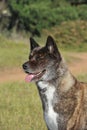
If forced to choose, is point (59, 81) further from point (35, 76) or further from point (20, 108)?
point (20, 108)

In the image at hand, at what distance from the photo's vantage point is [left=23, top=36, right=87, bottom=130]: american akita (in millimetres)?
6867

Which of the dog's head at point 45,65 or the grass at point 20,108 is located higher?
the dog's head at point 45,65

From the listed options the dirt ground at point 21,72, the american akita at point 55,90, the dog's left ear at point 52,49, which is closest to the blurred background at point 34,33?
the dirt ground at point 21,72

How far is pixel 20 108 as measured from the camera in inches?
452

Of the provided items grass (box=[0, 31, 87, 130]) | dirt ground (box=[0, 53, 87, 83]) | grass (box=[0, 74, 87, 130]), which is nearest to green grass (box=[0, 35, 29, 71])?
dirt ground (box=[0, 53, 87, 83])

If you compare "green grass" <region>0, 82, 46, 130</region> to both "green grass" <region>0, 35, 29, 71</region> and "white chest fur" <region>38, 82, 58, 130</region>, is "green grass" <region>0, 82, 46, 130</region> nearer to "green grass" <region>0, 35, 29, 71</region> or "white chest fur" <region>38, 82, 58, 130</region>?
"white chest fur" <region>38, 82, 58, 130</region>

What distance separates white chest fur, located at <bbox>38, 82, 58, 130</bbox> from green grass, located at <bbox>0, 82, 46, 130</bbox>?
7.64 feet

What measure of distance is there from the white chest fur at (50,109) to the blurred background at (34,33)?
20.4 feet

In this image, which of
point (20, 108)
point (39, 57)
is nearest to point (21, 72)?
point (20, 108)

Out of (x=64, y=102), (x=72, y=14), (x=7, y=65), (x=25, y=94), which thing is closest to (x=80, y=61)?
(x=7, y=65)

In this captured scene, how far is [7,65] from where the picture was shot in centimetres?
2003

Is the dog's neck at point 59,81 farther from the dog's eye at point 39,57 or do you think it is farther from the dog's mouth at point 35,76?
the dog's eye at point 39,57

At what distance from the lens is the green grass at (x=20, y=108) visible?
9516mm

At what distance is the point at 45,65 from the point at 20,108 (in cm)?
470
